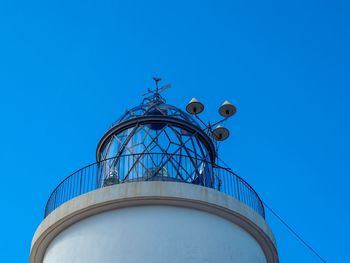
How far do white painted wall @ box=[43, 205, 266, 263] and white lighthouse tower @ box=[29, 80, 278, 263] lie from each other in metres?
0.02

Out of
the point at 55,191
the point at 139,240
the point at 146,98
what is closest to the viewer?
the point at 139,240

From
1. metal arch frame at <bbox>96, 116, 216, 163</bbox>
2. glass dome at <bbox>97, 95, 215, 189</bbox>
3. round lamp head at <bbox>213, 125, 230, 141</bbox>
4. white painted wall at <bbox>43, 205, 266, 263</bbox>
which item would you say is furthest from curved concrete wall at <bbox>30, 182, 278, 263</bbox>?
round lamp head at <bbox>213, 125, 230, 141</bbox>

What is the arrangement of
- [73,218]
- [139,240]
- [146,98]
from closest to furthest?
[139,240], [73,218], [146,98]

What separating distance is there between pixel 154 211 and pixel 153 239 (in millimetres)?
610

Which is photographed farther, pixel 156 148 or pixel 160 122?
pixel 160 122

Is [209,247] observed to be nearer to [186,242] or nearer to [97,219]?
[186,242]

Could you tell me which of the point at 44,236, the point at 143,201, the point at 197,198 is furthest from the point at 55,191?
the point at 197,198

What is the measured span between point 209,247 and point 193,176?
2.17 metres

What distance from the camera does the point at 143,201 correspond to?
12.5 metres

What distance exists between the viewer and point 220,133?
15625 mm

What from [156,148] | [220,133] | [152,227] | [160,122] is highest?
[220,133]

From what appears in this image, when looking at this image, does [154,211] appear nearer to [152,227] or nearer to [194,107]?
[152,227]

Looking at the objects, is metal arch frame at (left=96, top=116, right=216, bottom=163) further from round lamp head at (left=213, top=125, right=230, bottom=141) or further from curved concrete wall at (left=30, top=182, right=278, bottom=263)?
curved concrete wall at (left=30, top=182, right=278, bottom=263)

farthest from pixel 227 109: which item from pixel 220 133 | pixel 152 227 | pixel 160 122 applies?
pixel 152 227
